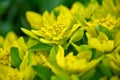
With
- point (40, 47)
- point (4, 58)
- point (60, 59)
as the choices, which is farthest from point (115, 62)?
point (4, 58)

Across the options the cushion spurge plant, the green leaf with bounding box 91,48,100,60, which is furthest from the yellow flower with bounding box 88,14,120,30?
the green leaf with bounding box 91,48,100,60

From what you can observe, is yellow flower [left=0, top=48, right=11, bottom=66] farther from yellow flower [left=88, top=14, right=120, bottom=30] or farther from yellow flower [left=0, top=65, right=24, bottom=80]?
yellow flower [left=88, top=14, right=120, bottom=30]

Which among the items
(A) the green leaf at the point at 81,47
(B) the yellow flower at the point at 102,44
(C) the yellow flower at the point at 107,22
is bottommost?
(A) the green leaf at the point at 81,47

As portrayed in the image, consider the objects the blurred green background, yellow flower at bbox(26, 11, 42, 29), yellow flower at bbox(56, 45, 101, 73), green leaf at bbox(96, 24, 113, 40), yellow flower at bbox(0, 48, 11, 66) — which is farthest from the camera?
the blurred green background

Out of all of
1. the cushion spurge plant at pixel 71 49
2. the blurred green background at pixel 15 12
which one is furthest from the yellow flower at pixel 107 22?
the blurred green background at pixel 15 12

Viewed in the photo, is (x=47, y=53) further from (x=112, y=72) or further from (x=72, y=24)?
(x=112, y=72)

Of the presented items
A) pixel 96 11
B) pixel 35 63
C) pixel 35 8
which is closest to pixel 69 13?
pixel 96 11

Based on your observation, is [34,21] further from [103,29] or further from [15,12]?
[15,12]

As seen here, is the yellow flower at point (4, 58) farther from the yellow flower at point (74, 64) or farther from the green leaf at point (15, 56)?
the yellow flower at point (74, 64)
